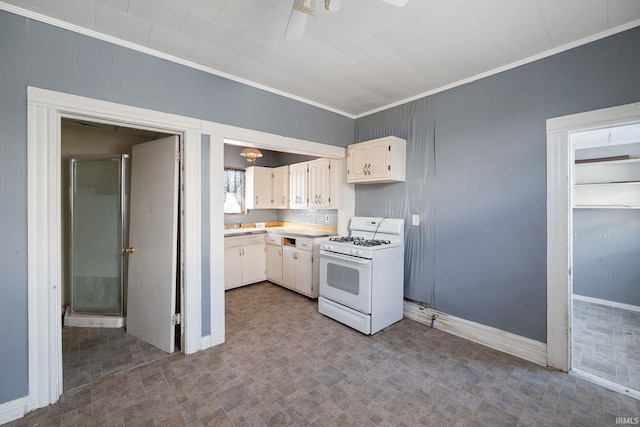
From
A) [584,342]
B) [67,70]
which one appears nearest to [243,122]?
[67,70]

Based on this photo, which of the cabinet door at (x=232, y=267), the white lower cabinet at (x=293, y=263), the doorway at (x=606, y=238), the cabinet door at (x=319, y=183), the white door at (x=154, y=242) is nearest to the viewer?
the white door at (x=154, y=242)

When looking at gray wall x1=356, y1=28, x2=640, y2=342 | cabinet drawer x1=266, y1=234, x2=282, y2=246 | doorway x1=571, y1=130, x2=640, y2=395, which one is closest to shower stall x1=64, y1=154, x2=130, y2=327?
cabinet drawer x1=266, y1=234, x2=282, y2=246

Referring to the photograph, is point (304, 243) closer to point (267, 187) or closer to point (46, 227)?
point (267, 187)

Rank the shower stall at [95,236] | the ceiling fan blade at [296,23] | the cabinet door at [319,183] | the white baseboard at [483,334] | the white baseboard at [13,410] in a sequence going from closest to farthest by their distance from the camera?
the ceiling fan blade at [296,23] → the white baseboard at [13,410] → the white baseboard at [483,334] → the shower stall at [95,236] → the cabinet door at [319,183]

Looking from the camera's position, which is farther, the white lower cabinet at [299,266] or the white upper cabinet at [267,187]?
the white upper cabinet at [267,187]

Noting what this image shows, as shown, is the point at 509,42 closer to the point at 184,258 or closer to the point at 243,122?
the point at 243,122

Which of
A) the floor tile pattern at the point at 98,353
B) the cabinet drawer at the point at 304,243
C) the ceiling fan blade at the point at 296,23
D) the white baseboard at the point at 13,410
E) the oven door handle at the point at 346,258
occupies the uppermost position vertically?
the ceiling fan blade at the point at 296,23

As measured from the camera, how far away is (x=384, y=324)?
2.88m

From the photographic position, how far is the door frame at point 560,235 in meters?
2.12

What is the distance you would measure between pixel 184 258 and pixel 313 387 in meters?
1.54

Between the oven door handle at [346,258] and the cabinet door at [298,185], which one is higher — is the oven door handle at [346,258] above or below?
below

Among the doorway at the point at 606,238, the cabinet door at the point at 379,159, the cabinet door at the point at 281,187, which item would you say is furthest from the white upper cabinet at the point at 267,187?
the doorway at the point at 606,238

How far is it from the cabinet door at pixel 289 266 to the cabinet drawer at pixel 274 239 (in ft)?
0.48

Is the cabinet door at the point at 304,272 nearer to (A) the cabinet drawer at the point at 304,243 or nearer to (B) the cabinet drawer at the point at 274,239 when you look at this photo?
(A) the cabinet drawer at the point at 304,243
